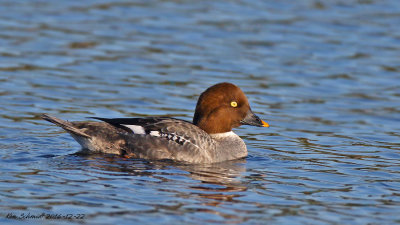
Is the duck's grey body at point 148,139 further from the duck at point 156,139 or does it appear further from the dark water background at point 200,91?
the dark water background at point 200,91

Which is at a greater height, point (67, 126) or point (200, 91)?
point (200, 91)

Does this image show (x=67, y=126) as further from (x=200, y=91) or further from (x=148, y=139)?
(x=200, y=91)

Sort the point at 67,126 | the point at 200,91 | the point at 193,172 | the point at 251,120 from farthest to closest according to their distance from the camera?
the point at 200,91 < the point at 251,120 < the point at 67,126 < the point at 193,172

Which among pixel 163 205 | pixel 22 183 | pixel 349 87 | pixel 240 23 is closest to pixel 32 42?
pixel 240 23

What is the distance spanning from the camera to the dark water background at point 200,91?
923cm

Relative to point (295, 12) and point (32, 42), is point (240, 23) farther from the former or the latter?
point (32, 42)

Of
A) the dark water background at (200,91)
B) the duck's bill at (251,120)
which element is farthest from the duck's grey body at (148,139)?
the duck's bill at (251,120)

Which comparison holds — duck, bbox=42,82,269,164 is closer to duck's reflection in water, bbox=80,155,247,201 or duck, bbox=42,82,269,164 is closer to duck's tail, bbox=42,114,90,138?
duck's tail, bbox=42,114,90,138

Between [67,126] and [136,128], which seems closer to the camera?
[67,126]

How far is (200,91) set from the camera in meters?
16.3

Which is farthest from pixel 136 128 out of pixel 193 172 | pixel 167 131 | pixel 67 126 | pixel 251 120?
pixel 251 120

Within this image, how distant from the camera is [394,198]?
981 centimetres

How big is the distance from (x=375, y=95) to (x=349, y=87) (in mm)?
738


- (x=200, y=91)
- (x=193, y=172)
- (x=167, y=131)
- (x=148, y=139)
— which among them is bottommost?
(x=193, y=172)
